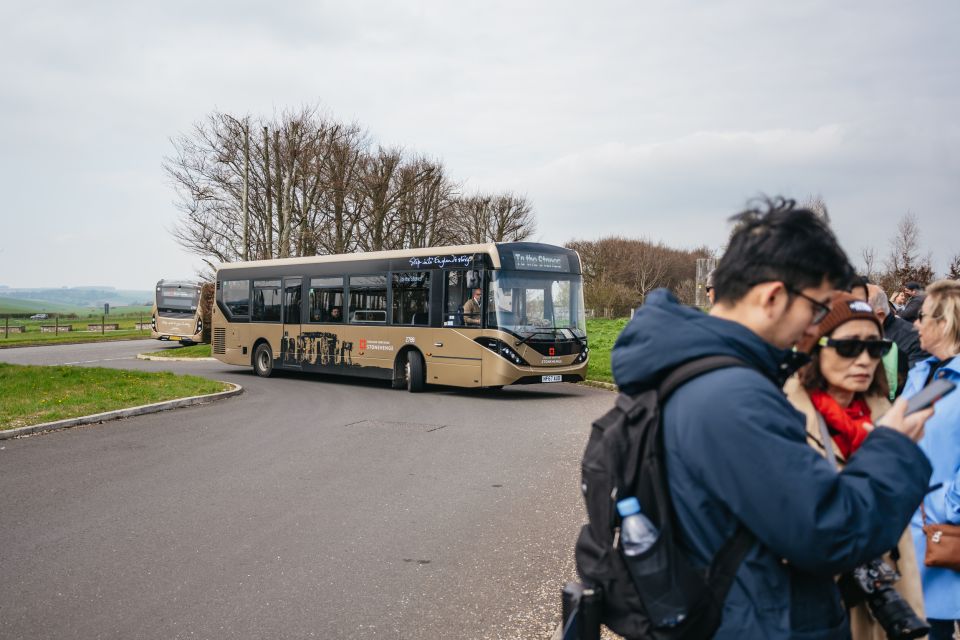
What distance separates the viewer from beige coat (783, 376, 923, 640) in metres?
2.25

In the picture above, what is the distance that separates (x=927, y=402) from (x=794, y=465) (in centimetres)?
46

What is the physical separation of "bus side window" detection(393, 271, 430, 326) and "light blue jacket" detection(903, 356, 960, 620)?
1366 cm

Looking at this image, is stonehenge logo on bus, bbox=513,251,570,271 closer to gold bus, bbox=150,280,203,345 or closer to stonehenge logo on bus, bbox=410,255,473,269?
stonehenge logo on bus, bbox=410,255,473,269

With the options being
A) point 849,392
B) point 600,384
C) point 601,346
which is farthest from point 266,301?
point 849,392

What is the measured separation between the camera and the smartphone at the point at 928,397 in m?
1.90

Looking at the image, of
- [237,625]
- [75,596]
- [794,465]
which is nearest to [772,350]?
[794,465]

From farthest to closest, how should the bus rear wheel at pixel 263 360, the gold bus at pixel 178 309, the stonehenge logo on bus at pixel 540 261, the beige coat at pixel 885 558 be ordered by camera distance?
the gold bus at pixel 178 309
the bus rear wheel at pixel 263 360
the stonehenge logo on bus at pixel 540 261
the beige coat at pixel 885 558

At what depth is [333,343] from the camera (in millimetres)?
18844

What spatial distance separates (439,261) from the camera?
16328 mm

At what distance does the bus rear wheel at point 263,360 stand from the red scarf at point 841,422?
19.9 metres

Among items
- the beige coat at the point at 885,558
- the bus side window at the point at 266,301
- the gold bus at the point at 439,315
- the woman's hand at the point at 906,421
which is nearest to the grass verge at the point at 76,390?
the gold bus at the point at 439,315

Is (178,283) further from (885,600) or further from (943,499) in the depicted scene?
(885,600)

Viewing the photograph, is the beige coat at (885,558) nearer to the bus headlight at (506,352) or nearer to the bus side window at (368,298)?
the bus headlight at (506,352)

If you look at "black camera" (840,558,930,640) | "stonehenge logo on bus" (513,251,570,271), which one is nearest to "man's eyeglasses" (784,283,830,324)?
"black camera" (840,558,930,640)
